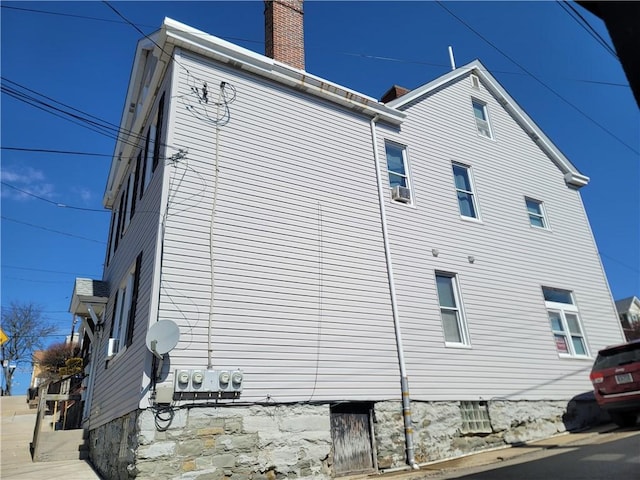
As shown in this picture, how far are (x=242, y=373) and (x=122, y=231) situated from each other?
6542 mm

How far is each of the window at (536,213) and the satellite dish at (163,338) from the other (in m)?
11.6

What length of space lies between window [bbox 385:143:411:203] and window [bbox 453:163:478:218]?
5.81 ft

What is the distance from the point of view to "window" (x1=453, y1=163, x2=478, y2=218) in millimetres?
12422

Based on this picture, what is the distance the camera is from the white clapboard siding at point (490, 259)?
396 inches

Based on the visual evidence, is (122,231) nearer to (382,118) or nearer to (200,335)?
(200,335)

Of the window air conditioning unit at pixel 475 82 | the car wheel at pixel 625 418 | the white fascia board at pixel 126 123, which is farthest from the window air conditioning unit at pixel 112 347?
the window air conditioning unit at pixel 475 82

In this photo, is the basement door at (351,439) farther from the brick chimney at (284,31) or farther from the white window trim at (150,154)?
the brick chimney at (284,31)

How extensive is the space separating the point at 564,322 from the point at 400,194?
640 cm

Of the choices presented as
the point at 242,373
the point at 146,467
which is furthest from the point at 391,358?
A: the point at 146,467

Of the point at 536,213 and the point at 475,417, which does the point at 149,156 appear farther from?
the point at 536,213

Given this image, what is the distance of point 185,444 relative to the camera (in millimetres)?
6488

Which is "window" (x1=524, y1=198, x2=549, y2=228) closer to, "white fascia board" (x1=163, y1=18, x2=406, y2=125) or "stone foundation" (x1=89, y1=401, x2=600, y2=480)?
"white fascia board" (x1=163, y1=18, x2=406, y2=125)

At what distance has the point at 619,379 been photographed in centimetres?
945

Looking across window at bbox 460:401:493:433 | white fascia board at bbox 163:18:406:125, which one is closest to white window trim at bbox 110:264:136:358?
white fascia board at bbox 163:18:406:125
